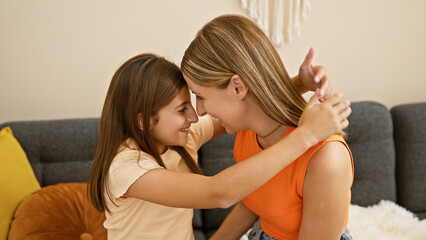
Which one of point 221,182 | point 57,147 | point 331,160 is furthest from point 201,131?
point 57,147

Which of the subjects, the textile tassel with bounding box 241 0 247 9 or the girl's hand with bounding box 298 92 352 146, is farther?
the textile tassel with bounding box 241 0 247 9

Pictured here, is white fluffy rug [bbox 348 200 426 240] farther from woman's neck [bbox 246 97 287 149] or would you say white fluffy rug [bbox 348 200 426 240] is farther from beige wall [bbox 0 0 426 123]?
woman's neck [bbox 246 97 287 149]

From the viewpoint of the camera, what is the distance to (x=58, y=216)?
166cm

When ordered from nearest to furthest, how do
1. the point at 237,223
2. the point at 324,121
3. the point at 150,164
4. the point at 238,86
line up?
1. the point at 324,121
2. the point at 238,86
3. the point at 150,164
4. the point at 237,223

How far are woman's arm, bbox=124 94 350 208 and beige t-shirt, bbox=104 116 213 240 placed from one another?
4 centimetres

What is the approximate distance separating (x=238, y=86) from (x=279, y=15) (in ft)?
3.79

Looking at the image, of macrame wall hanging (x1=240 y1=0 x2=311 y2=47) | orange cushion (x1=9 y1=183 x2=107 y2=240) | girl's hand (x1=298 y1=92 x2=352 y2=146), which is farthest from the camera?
macrame wall hanging (x1=240 y1=0 x2=311 y2=47)

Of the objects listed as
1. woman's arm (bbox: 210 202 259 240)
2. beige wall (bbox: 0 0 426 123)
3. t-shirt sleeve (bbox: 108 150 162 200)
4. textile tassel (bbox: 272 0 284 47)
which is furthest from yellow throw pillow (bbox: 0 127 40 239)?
textile tassel (bbox: 272 0 284 47)

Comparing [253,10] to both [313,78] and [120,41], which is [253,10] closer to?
[120,41]

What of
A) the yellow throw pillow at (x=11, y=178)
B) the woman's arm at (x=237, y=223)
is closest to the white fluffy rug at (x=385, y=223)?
the woman's arm at (x=237, y=223)

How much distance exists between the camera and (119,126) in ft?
4.14

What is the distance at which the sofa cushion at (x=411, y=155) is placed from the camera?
6.44 ft

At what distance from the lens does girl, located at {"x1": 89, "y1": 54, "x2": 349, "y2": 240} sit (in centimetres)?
107

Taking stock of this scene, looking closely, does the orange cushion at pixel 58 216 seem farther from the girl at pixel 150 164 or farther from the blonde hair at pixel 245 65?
the blonde hair at pixel 245 65
